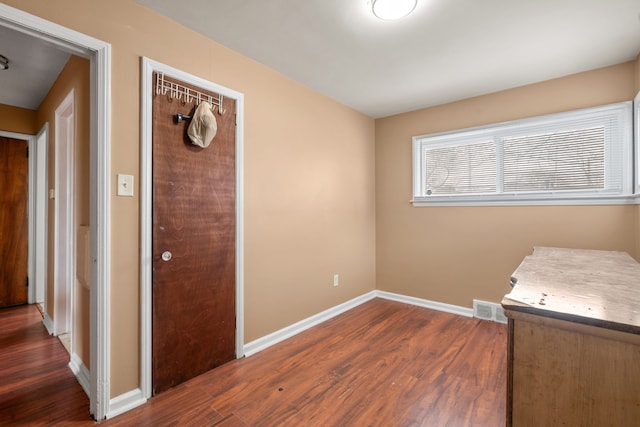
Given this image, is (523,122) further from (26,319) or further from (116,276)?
(26,319)

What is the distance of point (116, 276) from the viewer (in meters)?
1.69

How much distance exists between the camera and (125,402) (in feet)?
5.55

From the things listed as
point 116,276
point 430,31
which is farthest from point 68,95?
point 430,31

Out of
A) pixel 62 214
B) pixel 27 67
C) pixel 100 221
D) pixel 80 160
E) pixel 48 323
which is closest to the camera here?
pixel 100 221

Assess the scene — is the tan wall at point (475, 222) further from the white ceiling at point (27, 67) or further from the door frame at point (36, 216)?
the door frame at point (36, 216)

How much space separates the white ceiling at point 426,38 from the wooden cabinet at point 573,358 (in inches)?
67.8

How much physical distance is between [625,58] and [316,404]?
140 inches

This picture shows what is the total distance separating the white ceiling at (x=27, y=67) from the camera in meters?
2.05

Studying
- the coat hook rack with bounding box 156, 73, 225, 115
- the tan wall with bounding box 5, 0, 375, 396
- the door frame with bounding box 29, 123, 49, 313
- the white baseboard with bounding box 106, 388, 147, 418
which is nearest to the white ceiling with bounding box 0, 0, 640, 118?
the tan wall with bounding box 5, 0, 375, 396

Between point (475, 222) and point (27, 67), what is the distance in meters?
4.46

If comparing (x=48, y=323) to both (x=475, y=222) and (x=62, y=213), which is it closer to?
(x=62, y=213)

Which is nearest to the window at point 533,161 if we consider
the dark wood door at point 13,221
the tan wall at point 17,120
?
the tan wall at point 17,120

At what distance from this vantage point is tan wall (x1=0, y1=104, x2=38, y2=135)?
334 cm

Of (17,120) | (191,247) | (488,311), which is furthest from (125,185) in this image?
(488,311)
